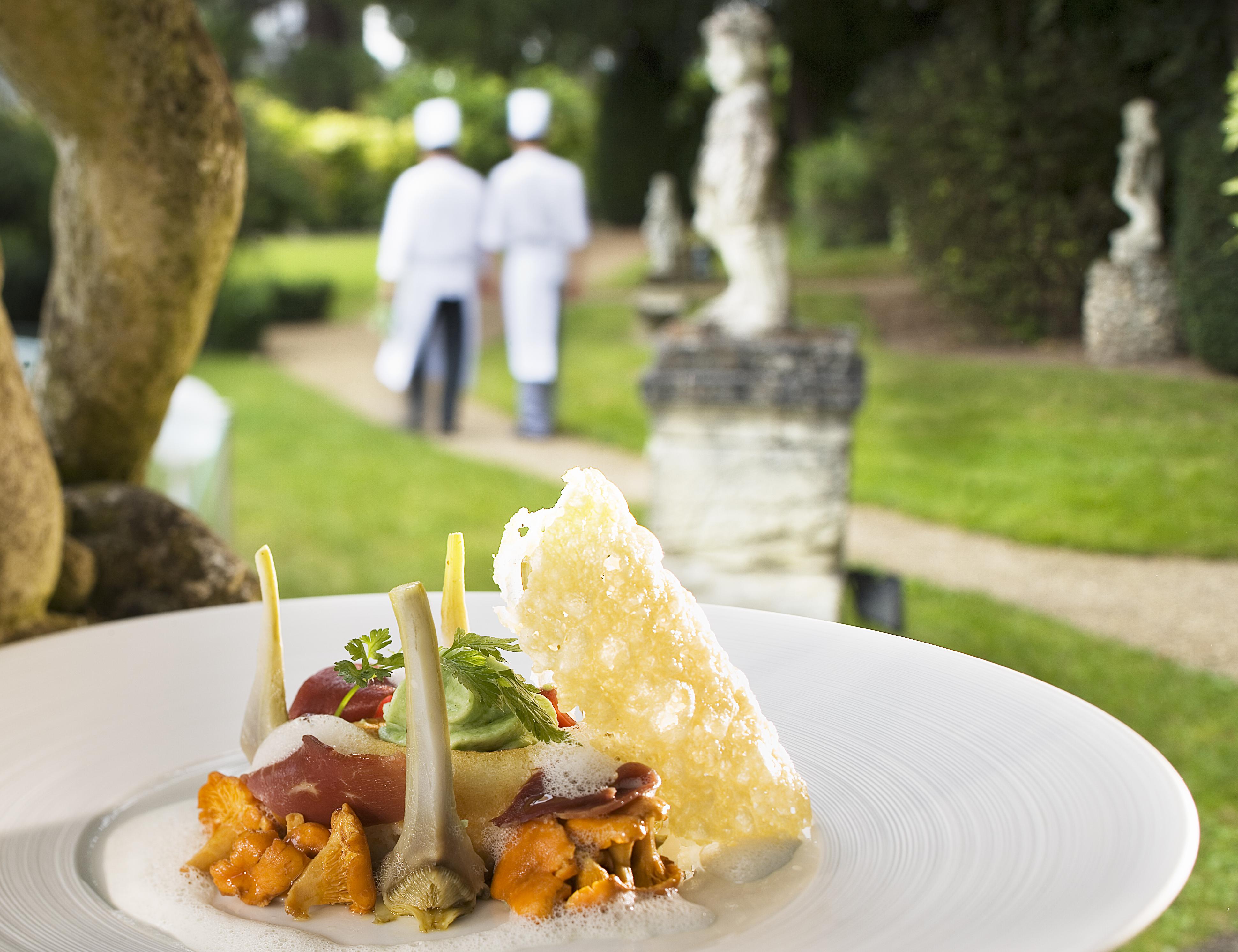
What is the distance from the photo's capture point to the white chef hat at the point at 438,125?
5.50m

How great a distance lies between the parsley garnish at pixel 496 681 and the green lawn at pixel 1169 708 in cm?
119

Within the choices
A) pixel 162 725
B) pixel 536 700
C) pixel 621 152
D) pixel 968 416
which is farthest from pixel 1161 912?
pixel 621 152

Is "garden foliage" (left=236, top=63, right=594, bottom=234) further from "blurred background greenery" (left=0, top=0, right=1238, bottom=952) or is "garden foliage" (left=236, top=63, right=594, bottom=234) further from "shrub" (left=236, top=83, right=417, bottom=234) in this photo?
"blurred background greenery" (left=0, top=0, right=1238, bottom=952)

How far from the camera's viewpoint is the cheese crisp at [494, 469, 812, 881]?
0.73 metres

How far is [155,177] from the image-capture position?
1.21 meters

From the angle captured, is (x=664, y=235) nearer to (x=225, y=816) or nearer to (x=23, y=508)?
(x=23, y=508)

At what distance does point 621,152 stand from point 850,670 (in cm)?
941

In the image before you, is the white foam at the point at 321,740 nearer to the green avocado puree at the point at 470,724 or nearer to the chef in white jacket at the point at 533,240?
the green avocado puree at the point at 470,724

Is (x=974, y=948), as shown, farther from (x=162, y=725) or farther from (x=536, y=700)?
(x=162, y=725)

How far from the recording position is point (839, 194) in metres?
6.49

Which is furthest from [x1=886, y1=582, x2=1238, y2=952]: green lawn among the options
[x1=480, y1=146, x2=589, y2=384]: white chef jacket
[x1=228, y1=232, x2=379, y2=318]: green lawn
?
[x1=228, y1=232, x2=379, y2=318]: green lawn

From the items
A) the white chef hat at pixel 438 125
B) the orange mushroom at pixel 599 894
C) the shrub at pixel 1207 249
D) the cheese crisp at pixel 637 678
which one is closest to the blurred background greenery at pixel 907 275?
the shrub at pixel 1207 249

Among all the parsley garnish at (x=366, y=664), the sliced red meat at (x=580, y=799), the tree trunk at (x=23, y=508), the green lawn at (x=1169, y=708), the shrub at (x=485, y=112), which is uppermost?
the shrub at (x=485, y=112)

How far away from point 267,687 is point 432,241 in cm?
513
